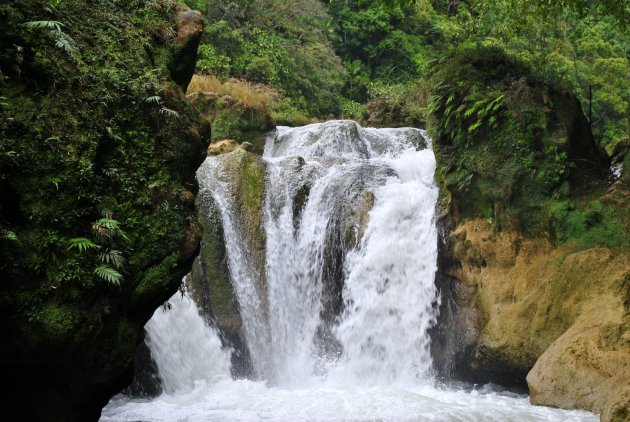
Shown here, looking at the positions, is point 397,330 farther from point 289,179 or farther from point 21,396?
point 21,396

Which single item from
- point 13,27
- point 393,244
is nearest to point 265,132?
point 393,244

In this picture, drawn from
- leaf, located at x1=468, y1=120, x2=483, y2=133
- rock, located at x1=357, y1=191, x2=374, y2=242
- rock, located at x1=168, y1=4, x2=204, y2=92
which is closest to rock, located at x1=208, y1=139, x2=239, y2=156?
rock, located at x1=357, y1=191, x2=374, y2=242

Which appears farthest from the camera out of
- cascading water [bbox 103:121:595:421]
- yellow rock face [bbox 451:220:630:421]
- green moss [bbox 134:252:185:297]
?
cascading water [bbox 103:121:595:421]

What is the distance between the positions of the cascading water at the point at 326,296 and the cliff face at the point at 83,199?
14.1 feet

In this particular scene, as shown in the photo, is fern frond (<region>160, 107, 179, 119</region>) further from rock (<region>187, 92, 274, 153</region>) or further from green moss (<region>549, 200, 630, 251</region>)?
rock (<region>187, 92, 274, 153</region>)

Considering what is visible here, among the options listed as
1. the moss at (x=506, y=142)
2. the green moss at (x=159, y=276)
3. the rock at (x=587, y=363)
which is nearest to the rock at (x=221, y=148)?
the moss at (x=506, y=142)

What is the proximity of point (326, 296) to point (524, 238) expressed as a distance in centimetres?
394

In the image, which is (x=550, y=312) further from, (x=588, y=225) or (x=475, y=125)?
(x=475, y=125)

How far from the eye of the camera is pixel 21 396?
4.98 metres

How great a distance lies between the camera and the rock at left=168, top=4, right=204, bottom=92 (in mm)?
6664

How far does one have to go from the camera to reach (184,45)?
6.72 meters

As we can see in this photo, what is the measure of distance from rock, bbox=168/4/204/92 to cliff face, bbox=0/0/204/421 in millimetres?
435

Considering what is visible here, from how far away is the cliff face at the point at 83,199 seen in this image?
15.4 feet

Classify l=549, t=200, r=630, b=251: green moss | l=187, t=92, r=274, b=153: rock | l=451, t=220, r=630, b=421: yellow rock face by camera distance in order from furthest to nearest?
l=187, t=92, r=274, b=153: rock
l=549, t=200, r=630, b=251: green moss
l=451, t=220, r=630, b=421: yellow rock face
